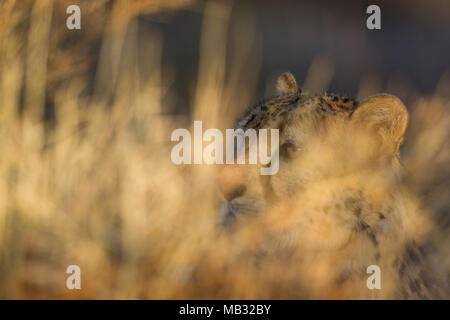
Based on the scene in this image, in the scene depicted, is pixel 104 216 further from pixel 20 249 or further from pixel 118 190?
pixel 20 249

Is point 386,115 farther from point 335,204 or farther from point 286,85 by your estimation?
point 286,85

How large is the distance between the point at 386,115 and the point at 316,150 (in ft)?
0.82

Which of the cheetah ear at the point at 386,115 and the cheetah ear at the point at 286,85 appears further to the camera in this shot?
the cheetah ear at the point at 286,85

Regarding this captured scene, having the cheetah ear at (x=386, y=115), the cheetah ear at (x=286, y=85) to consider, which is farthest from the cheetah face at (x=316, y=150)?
the cheetah ear at (x=286, y=85)

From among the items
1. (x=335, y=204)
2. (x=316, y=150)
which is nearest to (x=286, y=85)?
(x=316, y=150)

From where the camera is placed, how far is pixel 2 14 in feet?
Result: 5.44

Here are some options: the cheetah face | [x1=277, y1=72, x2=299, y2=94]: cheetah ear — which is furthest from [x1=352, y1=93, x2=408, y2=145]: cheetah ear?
[x1=277, y1=72, x2=299, y2=94]: cheetah ear

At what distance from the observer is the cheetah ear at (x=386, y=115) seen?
5.80 ft

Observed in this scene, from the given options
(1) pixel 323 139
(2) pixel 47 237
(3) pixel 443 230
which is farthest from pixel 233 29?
(2) pixel 47 237

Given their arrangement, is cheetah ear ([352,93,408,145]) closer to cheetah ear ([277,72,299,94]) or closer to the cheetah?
the cheetah

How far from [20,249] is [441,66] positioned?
5123mm

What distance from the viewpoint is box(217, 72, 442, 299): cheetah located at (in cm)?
174

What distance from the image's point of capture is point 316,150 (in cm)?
188

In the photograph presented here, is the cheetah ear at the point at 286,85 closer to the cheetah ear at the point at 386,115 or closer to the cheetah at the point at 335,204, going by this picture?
the cheetah at the point at 335,204
